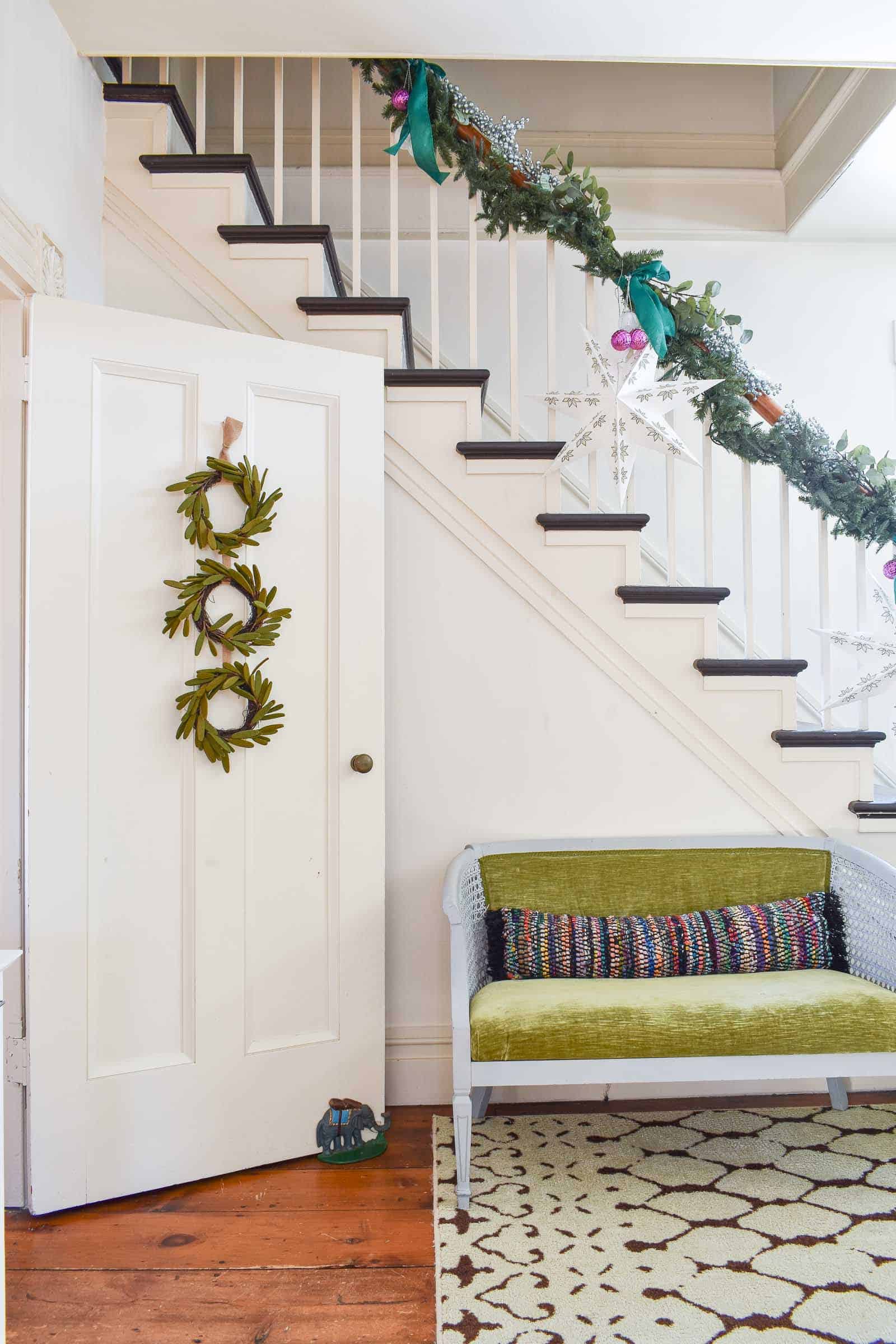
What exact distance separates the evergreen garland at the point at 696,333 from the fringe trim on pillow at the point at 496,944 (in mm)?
1418

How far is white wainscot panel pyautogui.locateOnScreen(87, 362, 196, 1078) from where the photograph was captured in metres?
2.06

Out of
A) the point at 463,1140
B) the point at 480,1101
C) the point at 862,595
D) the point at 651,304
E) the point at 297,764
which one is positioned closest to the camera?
the point at 463,1140

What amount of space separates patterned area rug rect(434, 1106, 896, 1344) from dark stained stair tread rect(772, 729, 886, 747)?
3.16 ft

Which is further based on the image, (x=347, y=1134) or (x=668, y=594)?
(x=668, y=594)

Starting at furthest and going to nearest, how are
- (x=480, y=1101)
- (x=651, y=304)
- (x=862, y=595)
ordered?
(x=862, y=595) → (x=651, y=304) → (x=480, y=1101)

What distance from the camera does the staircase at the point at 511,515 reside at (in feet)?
8.39

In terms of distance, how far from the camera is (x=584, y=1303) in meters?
1.62

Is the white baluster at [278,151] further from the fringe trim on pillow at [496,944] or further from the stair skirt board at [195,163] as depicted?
the fringe trim on pillow at [496,944]

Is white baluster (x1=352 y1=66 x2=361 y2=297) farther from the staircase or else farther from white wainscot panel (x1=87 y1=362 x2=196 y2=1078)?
white wainscot panel (x1=87 y1=362 x2=196 y2=1078)

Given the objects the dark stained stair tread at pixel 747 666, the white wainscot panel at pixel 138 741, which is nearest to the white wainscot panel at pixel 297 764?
the white wainscot panel at pixel 138 741

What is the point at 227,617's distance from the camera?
217 centimetres

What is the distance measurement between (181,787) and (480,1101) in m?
1.12

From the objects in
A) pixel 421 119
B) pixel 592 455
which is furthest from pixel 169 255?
pixel 592 455

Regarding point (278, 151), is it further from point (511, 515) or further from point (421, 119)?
point (511, 515)
